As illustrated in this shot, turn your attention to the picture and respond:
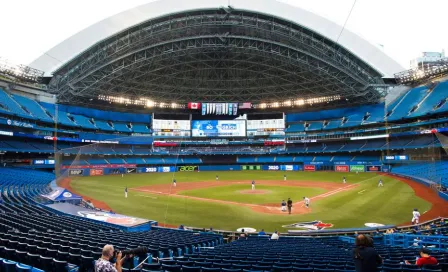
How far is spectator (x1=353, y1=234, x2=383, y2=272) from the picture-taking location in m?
4.88

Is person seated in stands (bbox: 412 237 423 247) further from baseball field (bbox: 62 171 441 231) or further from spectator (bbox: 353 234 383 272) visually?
spectator (bbox: 353 234 383 272)

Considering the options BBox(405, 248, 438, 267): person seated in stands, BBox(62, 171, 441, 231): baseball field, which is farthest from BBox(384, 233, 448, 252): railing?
BBox(405, 248, 438, 267): person seated in stands

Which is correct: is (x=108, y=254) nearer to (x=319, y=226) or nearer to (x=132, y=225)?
(x=132, y=225)

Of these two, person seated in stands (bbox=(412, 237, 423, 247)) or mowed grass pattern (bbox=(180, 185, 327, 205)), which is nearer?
person seated in stands (bbox=(412, 237, 423, 247))

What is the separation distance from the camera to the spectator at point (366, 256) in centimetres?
488

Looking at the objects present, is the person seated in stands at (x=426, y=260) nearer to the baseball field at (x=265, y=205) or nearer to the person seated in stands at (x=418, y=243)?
the person seated in stands at (x=418, y=243)

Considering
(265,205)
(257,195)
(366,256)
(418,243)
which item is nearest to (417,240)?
(418,243)

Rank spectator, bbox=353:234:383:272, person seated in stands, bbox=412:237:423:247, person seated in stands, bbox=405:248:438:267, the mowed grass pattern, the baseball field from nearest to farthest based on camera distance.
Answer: spectator, bbox=353:234:383:272
person seated in stands, bbox=405:248:438:267
person seated in stands, bbox=412:237:423:247
the baseball field
the mowed grass pattern

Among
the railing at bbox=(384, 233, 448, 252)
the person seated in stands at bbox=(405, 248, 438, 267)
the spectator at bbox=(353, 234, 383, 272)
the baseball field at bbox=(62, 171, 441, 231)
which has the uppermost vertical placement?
the spectator at bbox=(353, 234, 383, 272)

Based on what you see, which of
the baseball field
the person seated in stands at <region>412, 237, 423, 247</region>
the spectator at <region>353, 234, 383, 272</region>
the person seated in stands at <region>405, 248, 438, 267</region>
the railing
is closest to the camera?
the spectator at <region>353, 234, 383, 272</region>

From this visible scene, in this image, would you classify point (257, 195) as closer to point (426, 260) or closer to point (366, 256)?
point (426, 260)

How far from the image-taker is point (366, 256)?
193 inches

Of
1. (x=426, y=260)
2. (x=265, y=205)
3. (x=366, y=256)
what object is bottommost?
(x=265, y=205)

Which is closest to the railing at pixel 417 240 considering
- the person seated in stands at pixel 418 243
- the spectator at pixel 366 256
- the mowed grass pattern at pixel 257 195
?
the person seated in stands at pixel 418 243
